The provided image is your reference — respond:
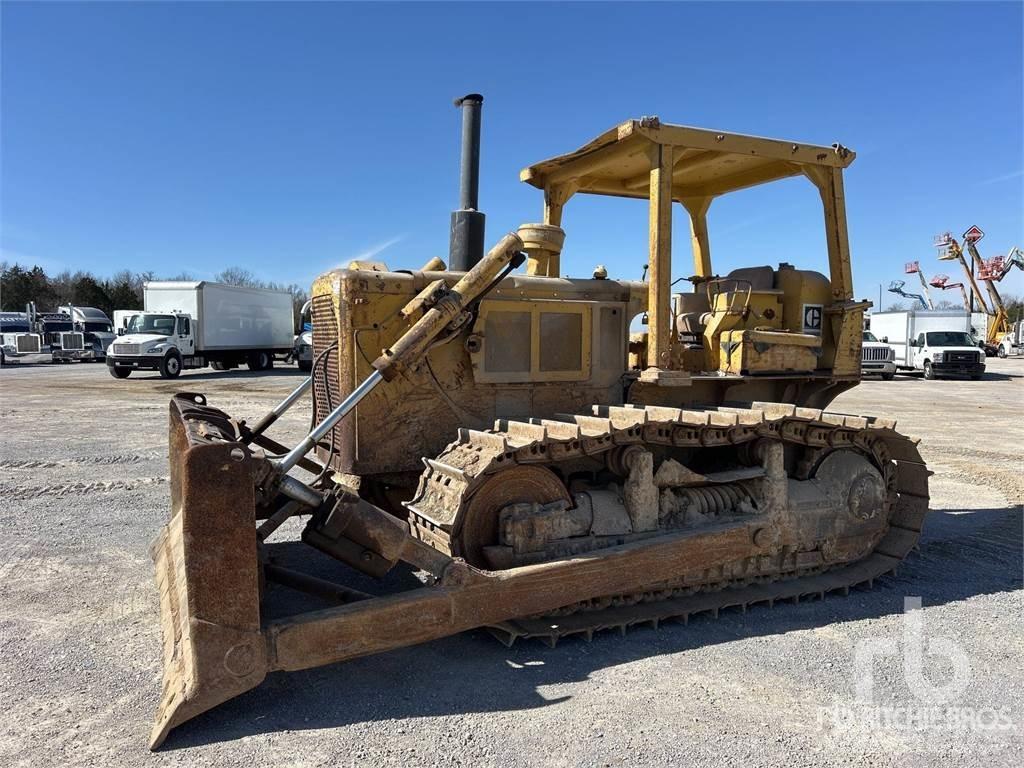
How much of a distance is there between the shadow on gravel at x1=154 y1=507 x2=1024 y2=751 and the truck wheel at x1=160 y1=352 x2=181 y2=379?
72.2 ft

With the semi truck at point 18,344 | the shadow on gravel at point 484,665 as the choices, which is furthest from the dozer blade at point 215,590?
the semi truck at point 18,344

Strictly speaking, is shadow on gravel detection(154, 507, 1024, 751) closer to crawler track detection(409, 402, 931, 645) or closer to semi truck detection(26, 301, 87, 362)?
crawler track detection(409, 402, 931, 645)

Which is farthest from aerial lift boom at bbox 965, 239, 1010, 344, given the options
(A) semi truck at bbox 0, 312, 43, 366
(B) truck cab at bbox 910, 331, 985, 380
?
(A) semi truck at bbox 0, 312, 43, 366

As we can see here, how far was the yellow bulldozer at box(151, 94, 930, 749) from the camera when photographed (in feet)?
11.8

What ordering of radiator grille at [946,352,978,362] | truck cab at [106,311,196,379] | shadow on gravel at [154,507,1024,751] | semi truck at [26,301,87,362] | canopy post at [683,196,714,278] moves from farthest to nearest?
semi truck at [26,301,87,362] < radiator grille at [946,352,978,362] < truck cab at [106,311,196,379] < canopy post at [683,196,714,278] < shadow on gravel at [154,507,1024,751]

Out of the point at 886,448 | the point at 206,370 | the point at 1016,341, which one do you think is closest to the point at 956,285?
the point at 1016,341

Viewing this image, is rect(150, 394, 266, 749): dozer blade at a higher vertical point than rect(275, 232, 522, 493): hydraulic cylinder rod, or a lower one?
lower

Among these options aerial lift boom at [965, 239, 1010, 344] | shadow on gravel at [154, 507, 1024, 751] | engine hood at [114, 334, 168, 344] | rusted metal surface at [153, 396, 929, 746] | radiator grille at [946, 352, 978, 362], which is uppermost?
aerial lift boom at [965, 239, 1010, 344]

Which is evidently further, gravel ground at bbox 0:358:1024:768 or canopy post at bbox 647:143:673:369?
canopy post at bbox 647:143:673:369

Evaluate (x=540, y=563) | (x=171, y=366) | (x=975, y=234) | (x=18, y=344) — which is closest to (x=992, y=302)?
(x=975, y=234)

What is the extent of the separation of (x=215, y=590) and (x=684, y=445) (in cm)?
288

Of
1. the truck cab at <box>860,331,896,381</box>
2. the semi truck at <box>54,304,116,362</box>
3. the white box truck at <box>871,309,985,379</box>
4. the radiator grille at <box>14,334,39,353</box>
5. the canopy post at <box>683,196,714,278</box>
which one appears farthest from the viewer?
the radiator grille at <box>14,334,39,353</box>

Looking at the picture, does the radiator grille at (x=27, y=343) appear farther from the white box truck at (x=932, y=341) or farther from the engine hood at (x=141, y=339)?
the white box truck at (x=932, y=341)

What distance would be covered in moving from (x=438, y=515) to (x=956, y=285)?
207ft
